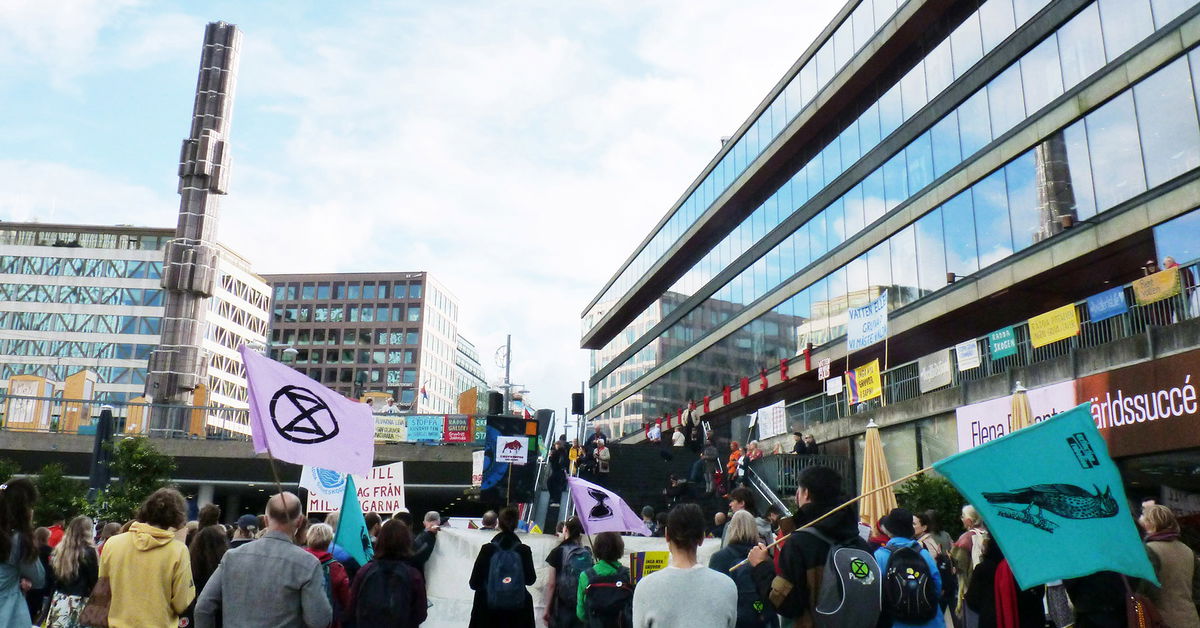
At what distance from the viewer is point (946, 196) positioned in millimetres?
30500

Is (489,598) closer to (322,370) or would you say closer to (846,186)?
(846,186)

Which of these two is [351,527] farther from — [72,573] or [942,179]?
[942,179]

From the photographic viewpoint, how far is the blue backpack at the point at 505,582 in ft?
28.0

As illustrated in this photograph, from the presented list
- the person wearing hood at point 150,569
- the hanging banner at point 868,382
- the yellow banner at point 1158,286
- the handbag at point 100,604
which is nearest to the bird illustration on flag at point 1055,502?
the person wearing hood at point 150,569

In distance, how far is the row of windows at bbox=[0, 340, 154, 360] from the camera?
111875mm

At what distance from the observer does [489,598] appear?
8562 mm

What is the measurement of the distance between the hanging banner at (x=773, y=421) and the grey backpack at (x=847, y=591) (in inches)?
1135

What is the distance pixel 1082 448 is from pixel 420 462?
3571cm

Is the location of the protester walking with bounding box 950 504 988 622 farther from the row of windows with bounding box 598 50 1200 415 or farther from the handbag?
the row of windows with bounding box 598 50 1200 415

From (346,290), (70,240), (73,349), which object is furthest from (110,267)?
(346,290)

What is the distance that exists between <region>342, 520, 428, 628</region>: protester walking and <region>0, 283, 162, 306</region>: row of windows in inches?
4570

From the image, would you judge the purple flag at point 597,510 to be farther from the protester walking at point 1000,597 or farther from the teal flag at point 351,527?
the protester walking at point 1000,597

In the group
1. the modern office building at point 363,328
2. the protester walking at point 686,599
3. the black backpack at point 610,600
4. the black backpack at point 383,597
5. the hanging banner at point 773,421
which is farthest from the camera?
the modern office building at point 363,328

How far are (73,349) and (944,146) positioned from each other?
108 metres
